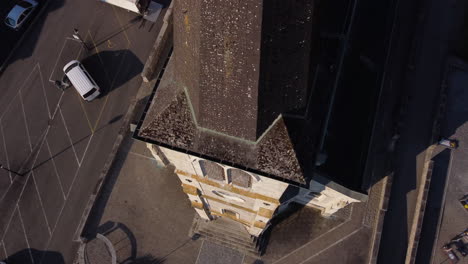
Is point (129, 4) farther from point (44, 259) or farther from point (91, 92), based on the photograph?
point (44, 259)

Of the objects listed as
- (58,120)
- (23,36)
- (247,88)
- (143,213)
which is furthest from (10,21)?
(247,88)

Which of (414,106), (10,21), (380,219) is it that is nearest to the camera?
(380,219)

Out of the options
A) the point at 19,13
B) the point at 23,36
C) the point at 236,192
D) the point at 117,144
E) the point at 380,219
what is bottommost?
the point at 380,219

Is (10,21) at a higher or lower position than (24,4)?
lower

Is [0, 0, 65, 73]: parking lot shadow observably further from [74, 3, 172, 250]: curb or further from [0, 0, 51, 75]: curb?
[74, 3, 172, 250]: curb

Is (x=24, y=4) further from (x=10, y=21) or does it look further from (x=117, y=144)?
(x=117, y=144)

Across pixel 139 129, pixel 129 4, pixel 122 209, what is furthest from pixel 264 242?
pixel 129 4

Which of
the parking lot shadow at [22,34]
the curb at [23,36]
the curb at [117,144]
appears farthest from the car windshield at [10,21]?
the curb at [117,144]

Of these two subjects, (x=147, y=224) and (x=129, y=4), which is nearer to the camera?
(x=147, y=224)
